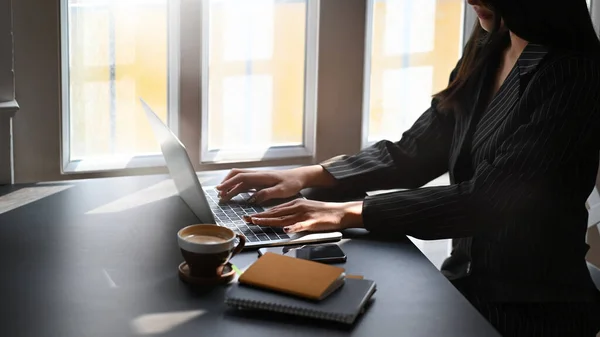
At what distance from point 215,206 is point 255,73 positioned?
4.06ft

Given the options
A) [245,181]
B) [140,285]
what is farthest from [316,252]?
[245,181]

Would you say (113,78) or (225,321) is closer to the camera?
(225,321)

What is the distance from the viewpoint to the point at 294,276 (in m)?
1.40

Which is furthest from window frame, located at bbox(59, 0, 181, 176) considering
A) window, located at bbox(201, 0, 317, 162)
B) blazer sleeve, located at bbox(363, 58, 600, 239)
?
blazer sleeve, located at bbox(363, 58, 600, 239)

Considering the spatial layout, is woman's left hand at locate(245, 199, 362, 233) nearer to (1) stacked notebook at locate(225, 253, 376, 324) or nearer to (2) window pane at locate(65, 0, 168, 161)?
(1) stacked notebook at locate(225, 253, 376, 324)

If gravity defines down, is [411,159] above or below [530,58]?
below

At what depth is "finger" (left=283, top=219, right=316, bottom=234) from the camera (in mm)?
1685

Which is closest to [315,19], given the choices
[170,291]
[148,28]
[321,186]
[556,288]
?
[148,28]

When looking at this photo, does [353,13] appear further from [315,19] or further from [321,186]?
[321,186]

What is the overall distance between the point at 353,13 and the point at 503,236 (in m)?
1.46

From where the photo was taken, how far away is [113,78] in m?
2.84

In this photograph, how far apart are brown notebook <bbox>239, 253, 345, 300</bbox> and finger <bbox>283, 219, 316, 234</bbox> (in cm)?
22

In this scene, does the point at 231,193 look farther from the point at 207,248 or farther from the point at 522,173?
the point at 522,173

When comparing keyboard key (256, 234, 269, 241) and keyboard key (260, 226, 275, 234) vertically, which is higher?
keyboard key (260, 226, 275, 234)
